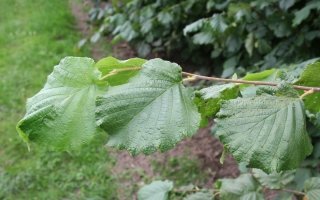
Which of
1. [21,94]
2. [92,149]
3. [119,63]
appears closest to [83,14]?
[21,94]

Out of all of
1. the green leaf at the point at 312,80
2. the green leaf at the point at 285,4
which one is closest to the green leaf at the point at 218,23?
the green leaf at the point at 285,4

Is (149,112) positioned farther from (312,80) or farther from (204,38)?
(204,38)

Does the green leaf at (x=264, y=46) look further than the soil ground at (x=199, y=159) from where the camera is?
No

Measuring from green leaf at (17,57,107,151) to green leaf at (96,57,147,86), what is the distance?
6cm

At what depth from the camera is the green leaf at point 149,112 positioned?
0.68 meters

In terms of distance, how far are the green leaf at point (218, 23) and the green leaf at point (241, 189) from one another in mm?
1134

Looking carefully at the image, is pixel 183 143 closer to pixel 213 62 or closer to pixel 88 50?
pixel 213 62

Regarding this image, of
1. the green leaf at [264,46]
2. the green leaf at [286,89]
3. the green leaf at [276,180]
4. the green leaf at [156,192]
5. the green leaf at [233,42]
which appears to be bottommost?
the green leaf at [276,180]

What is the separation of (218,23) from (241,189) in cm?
124

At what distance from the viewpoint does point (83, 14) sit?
18.1 feet

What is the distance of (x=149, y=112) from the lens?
72 centimetres

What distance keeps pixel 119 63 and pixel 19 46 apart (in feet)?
14.3

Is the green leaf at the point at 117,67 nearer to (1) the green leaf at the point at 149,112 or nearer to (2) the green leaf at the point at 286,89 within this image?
(1) the green leaf at the point at 149,112

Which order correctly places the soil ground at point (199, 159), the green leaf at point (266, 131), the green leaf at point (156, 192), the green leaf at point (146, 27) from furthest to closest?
the green leaf at point (146, 27) < the soil ground at point (199, 159) < the green leaf at point (156, 192) < the green leaf at point (266, 131)
